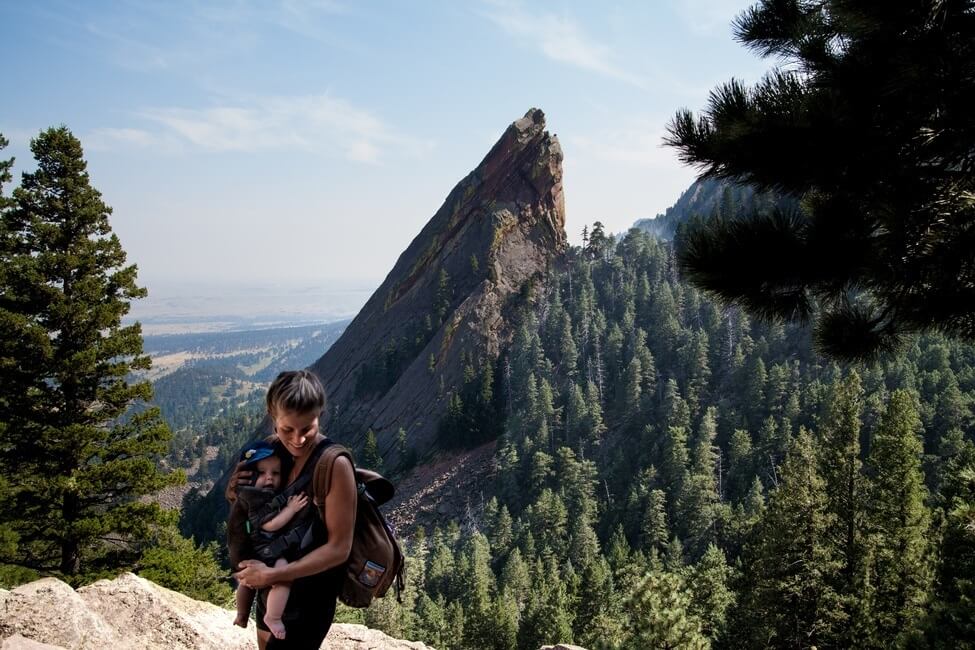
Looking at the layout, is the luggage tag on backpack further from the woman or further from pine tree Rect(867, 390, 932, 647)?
pine tree Rect(867, 390, 932, 647)

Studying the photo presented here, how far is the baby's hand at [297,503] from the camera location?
11.3 ft

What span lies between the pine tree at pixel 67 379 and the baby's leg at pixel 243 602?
402 inches

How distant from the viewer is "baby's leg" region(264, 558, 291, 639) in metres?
3.46

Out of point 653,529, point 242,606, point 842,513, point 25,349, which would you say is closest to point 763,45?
point 242,606

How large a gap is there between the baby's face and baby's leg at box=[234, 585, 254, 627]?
2.39ft

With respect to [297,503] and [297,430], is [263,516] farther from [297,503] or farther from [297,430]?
[297,430]

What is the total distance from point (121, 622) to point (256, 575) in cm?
573

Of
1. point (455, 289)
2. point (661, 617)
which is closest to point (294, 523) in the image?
point (661, 617)

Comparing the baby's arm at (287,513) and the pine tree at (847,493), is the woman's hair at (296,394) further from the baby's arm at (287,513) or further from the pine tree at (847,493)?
the pine tree at (847,493)

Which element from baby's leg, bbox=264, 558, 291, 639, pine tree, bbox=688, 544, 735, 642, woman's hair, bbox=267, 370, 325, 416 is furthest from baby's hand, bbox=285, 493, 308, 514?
pine tree, bbox=688, 544, 735, 642

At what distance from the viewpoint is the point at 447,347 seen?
7862cm

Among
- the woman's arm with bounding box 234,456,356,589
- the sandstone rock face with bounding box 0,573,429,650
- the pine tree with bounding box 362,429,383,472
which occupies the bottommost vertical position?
the pine tree with bounding box 362,429,383,472

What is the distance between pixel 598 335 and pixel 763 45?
231ft

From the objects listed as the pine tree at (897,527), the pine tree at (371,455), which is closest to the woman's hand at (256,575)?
the pine tree at (897,527)
